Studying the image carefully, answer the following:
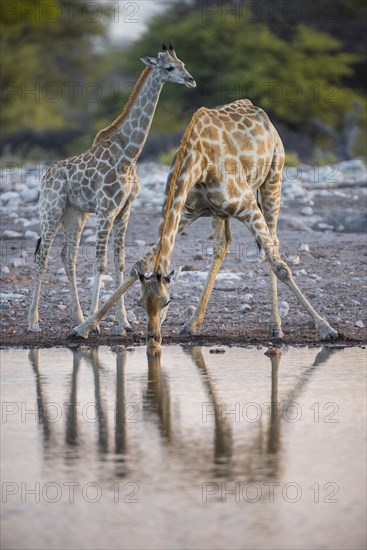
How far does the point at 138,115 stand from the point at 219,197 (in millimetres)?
1284

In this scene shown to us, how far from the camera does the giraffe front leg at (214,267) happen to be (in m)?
9.06

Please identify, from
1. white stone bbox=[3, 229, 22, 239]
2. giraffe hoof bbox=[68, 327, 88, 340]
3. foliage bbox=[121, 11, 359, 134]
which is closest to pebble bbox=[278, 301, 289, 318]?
giraffe hoof bbox=[68, 327, 88, 340]

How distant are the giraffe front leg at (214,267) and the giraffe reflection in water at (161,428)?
3.30 ft

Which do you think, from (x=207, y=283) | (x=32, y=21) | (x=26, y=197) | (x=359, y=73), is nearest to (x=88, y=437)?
(x=207, y=283)

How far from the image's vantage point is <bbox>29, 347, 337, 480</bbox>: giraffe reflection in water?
5.86 meters

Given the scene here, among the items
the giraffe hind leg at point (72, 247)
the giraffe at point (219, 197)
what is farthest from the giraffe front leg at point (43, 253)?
the giraffe at point (219, 197)

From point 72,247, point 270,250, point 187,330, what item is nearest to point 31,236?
point 72,247

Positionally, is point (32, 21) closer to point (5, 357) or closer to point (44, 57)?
point (44, 57)

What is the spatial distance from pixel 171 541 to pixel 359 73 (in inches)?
1248

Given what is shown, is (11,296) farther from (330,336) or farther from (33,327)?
(330,336)

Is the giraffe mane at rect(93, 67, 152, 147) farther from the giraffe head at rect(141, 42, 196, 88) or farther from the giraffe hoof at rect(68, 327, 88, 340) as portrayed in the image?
the giraffe hoof at rect(68, 327, 88, 340)

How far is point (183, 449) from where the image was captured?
19.9ft

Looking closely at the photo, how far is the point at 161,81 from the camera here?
939cm

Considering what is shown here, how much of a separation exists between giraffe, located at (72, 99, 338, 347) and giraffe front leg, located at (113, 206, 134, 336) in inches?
15.6
